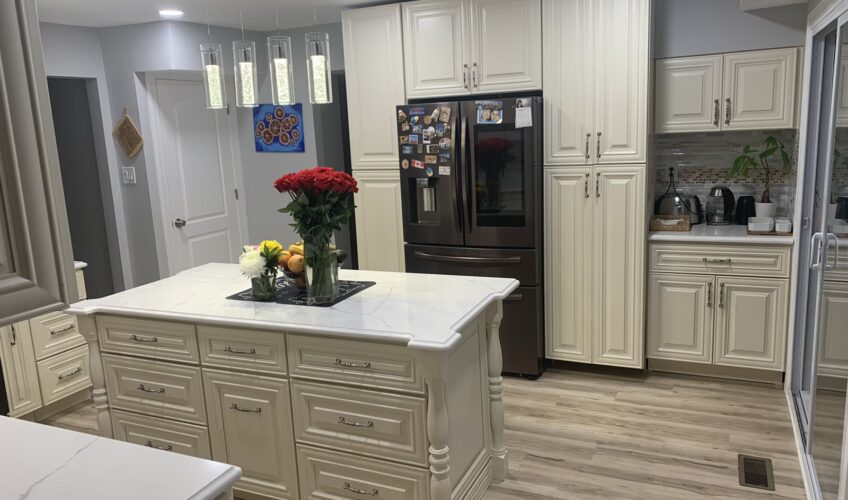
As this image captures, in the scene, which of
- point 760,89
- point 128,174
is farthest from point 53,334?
point 760,89

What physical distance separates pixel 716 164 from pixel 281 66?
2957mm

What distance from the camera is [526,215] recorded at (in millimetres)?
3834

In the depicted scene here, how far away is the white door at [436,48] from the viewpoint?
3.92 meters

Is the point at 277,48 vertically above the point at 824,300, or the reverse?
the point at 277,48

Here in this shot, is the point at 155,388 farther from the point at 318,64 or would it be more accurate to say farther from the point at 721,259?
the point at 721,259

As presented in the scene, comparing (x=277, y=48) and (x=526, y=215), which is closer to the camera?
(x=277, y=48)

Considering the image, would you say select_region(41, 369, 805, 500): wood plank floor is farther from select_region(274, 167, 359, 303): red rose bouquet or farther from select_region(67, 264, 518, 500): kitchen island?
select_region(274, 167, 359, 303): red rose bouquet

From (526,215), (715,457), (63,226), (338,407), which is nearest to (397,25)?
(526,215)

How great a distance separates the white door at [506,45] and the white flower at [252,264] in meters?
1.92

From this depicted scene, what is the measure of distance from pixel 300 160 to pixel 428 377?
3.41 metres

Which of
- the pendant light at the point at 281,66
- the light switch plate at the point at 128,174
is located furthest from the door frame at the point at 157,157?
the pendant light at the point at 281,66

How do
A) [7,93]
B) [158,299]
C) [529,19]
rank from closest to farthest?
1. [7,93]
2. [158,299]
3. [529,19]

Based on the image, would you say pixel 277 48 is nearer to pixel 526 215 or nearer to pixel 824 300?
pixel 526 215

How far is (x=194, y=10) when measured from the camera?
421 centimetres
